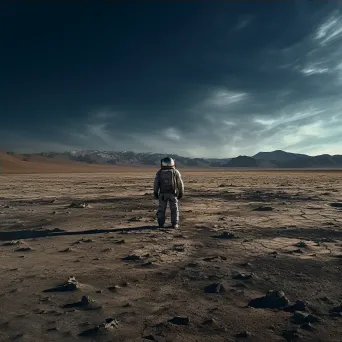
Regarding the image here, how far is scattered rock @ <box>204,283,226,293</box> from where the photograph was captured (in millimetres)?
4645

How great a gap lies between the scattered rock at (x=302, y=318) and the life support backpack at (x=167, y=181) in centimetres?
632

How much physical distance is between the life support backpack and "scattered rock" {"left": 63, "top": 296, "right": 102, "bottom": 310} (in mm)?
5842

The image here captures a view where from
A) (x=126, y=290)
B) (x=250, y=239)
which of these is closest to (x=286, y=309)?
(x=126, y=290)

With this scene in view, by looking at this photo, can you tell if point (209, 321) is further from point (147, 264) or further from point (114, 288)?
point (147, 264)

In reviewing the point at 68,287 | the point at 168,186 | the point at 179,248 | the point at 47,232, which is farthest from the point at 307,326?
the point at 47,232

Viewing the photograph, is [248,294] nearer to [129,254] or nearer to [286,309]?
[286,309]

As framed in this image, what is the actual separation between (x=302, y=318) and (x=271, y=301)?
484mm

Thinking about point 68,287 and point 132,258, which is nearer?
point 68,287

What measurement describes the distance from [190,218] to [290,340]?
7.80 meters

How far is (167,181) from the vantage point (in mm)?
9984

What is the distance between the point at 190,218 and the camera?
11.2 m

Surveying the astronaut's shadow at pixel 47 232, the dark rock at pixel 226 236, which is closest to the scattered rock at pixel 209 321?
the dark rock at pixel 226 236

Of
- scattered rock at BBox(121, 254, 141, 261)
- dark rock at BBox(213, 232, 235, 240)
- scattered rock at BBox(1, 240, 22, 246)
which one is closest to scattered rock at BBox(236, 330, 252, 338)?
scattered rock at BBox(121, 254, 141, 261)

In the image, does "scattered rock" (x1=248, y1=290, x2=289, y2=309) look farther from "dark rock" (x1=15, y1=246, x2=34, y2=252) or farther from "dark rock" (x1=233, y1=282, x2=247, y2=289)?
"dark rock" (x1=15, y1=246, x2=34, y2=252)
